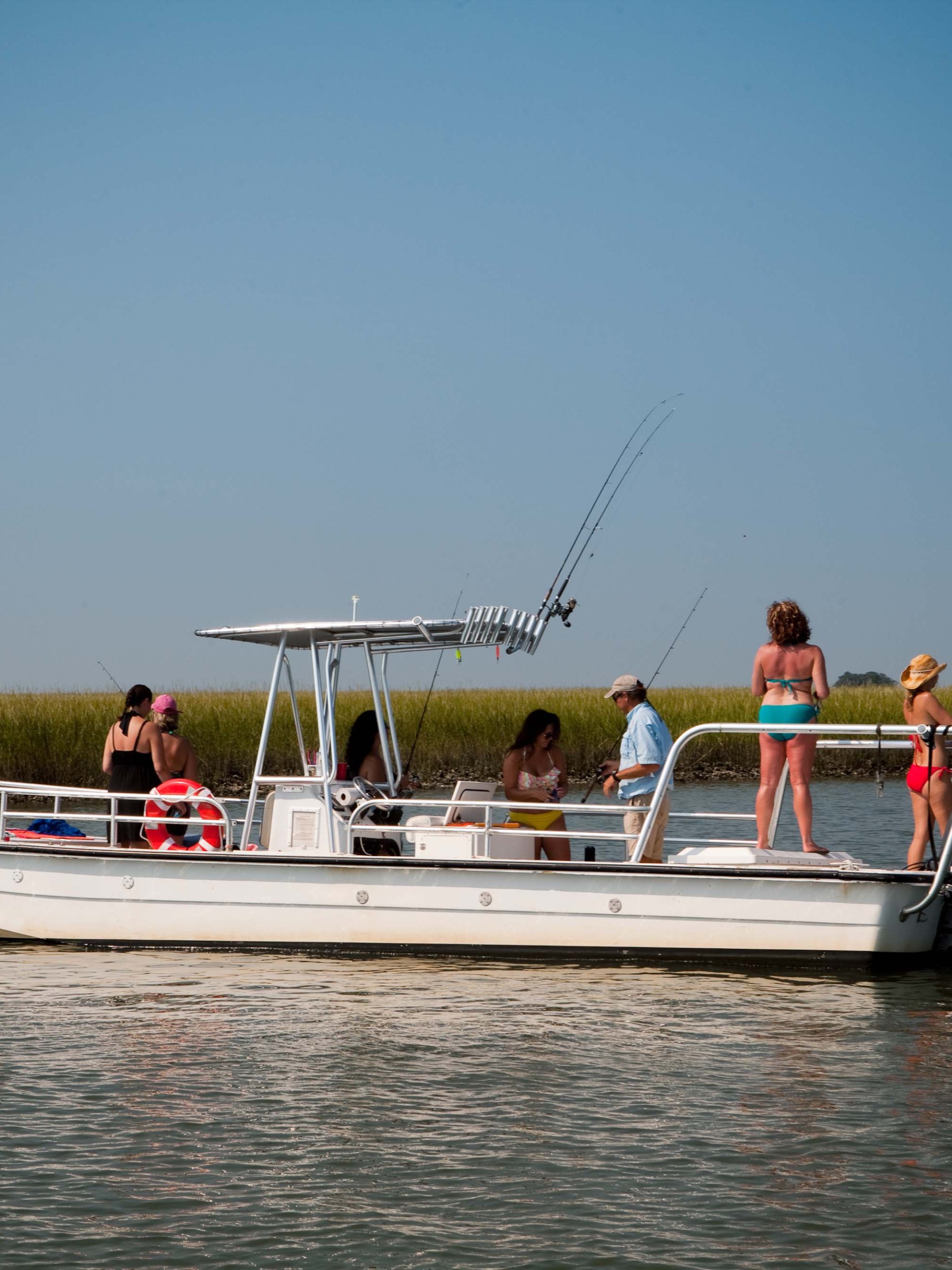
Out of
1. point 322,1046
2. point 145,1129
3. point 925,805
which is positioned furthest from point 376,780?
point 145,1129

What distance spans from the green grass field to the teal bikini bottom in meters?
16.2

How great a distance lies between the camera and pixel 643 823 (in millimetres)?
10477

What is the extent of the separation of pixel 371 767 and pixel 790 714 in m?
3.15

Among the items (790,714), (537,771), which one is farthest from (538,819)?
(790,714)

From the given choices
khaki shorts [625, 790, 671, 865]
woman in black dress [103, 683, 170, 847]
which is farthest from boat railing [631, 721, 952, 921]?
woman in black dress [103, 683, 170, 847]

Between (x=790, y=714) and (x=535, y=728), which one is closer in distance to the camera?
(x=790, y=714)

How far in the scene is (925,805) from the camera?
10.4 metres

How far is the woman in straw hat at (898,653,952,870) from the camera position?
10258 millimetres

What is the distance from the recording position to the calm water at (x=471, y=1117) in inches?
224

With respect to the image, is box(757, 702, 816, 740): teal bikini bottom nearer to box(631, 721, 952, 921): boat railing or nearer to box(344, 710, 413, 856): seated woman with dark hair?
box(631, 721, 952, 921): boat railing

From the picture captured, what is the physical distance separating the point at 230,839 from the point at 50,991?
1.61 m

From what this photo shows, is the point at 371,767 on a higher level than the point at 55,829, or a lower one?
higher

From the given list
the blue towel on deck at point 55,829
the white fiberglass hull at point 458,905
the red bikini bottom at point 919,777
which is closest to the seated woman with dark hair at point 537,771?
the white fiberglass hull at point 458,905

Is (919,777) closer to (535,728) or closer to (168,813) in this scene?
(535,728)
